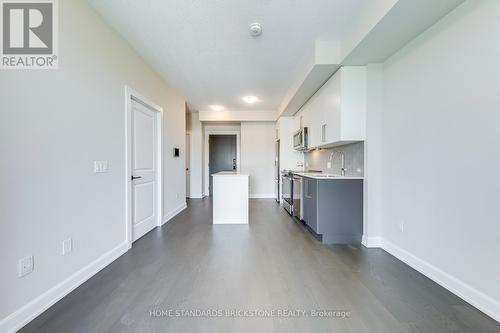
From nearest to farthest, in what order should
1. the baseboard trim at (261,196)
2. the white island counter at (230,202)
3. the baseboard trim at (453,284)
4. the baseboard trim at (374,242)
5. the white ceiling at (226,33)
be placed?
the baseboard trim at (453,284) < the white ceiling at (226,33) < the baseboard trim at (374,242) < the white island counter at (230,202) < the baseboard trim at (261,196)

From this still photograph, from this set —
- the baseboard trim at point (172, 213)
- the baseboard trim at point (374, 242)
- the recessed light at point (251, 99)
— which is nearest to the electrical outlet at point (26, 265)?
the baseboard trim at point (172, 213)

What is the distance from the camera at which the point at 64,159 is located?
6.16 feet

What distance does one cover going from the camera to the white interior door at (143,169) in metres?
3.18

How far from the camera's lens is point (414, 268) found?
92.1 inches

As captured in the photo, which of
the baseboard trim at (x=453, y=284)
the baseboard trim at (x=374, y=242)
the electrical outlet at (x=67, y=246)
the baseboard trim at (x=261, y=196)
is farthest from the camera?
the baseboard trim at (x=261, y=196)

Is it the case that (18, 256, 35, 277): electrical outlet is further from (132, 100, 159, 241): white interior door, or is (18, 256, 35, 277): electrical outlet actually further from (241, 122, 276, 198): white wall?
(241, 122, 276, 198): white wall

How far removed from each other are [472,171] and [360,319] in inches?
56.1

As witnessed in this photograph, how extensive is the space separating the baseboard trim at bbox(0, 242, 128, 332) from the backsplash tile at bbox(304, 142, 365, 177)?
326 cm

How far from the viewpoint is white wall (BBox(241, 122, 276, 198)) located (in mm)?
6979

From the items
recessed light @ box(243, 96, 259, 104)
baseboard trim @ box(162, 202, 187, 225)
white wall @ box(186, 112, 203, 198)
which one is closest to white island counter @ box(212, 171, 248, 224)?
baseboard trim @ box(162, 202, 187, 225)

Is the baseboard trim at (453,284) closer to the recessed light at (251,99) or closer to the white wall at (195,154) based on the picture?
the recessed light at (251,99)

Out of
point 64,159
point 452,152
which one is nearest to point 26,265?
point 64,159

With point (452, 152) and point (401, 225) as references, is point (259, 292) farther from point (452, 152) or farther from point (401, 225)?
point (452, 152)

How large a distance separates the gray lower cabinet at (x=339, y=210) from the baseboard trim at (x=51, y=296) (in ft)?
8.41
